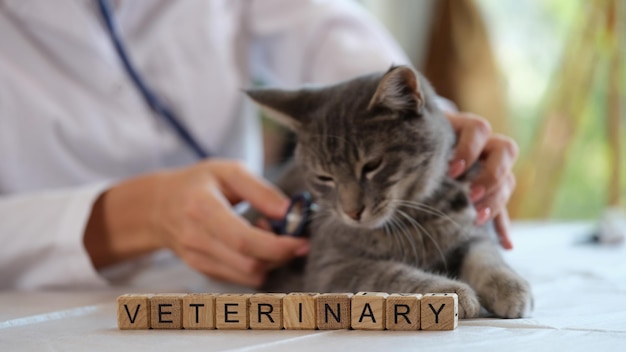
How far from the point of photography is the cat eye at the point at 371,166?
3.23 ft

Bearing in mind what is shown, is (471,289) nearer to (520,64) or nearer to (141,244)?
(141,244)

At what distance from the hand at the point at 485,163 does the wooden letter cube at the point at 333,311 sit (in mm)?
348

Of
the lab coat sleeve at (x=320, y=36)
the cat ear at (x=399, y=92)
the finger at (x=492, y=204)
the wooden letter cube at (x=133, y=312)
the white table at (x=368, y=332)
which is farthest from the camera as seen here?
the lab coat sleeve at (x=320, y=36)

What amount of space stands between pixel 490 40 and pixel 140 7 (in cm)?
158

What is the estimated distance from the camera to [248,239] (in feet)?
3.56

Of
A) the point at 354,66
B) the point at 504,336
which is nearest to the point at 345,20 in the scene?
the point at 354,66

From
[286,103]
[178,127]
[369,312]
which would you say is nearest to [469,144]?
[286,103]

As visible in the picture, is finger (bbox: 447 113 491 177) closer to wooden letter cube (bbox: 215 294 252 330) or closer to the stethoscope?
the stethoscope

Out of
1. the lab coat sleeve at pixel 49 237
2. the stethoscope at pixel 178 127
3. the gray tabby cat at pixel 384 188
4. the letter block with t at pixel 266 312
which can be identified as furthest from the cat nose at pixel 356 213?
the lab coat sleeve at pixel 49 237

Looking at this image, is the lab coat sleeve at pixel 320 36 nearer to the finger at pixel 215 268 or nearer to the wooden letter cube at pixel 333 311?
the finger at pixel 215 268

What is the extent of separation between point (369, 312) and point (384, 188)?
0.28 meters

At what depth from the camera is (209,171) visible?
3.86 feet

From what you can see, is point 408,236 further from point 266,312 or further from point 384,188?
point 266,312

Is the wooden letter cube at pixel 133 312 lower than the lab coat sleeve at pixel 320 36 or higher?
lower
